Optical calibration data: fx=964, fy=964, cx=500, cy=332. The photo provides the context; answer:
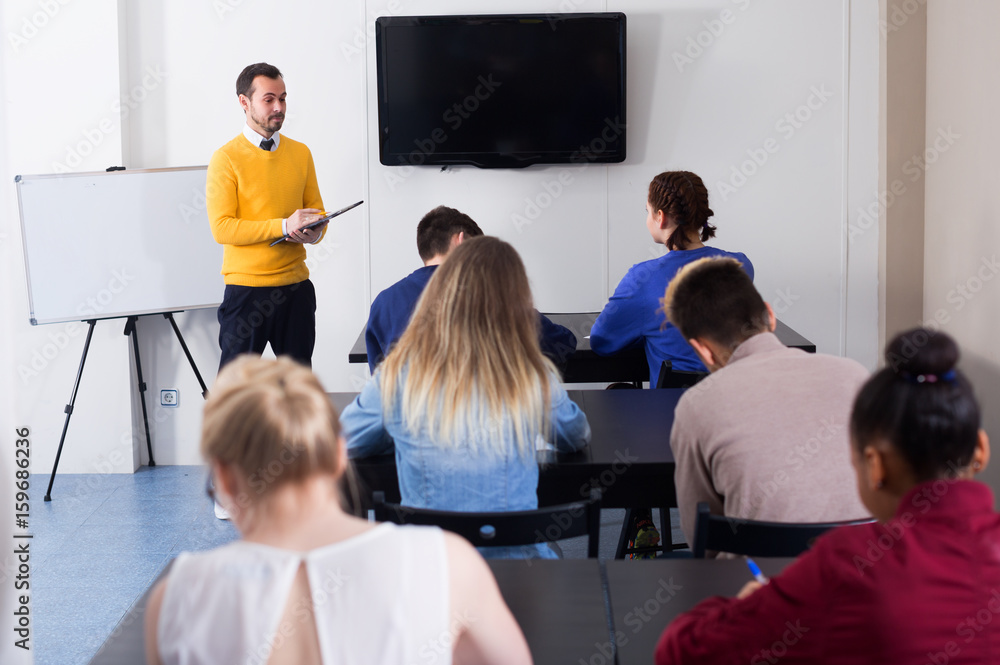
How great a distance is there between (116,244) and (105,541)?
1356 millimetres

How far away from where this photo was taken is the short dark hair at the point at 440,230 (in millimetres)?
2973

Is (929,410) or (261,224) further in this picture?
(261,224)

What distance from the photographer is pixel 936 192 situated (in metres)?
4.34

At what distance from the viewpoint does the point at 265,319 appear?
4078mm

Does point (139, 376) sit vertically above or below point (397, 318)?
below

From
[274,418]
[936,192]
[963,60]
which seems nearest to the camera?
[274,418]

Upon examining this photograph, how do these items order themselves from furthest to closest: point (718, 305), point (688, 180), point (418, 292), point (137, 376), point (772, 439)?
point (137, 376) < point (688, 180) < point (418, 292) < point (718, 305) < point (772, 439)

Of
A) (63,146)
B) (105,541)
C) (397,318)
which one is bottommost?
(105,541)

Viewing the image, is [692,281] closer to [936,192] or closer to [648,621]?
[648,621]

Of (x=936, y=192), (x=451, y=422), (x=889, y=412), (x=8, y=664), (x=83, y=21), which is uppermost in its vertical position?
(x=83, y=21)

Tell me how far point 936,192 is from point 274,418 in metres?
3.99

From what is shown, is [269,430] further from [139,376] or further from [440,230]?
[139,376]

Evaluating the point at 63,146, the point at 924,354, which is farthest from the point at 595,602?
the point at 63,146

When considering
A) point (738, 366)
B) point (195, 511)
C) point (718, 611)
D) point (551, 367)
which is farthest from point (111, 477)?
point (718, 611)
